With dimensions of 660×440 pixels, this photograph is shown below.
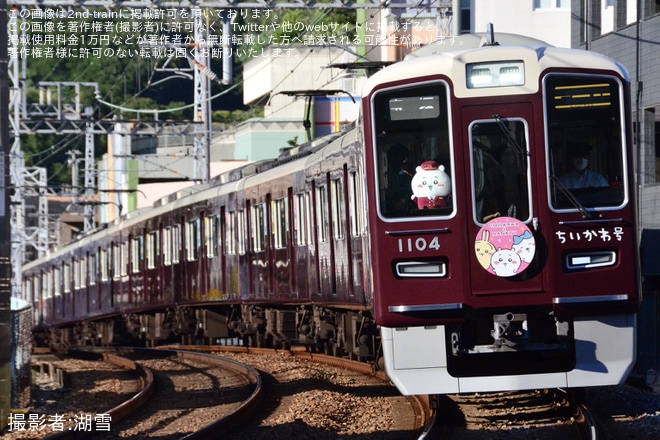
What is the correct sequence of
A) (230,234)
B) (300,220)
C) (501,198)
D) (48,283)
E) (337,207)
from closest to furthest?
(501,198)
(337,207)
(300,220)
(230,234)
(48,283)

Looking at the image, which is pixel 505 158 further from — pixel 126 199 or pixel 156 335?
pixel 126 199

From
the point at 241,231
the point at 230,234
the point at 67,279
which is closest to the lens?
the point at 241,231

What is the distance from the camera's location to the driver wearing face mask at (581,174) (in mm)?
9969

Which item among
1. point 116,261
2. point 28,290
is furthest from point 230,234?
point 28,290

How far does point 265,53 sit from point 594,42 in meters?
32.9

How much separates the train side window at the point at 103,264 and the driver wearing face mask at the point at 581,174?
822 inches

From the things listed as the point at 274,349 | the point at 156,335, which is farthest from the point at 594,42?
the point at 156,335

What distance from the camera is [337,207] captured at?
14422 millimetres

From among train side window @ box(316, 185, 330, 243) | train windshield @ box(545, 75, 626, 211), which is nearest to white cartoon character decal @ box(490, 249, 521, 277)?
train windshield @ box(545, 75, 626, 211)

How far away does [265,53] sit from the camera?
5084 centimetres

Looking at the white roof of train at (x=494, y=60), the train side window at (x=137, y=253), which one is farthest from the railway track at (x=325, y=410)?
the train side window at (x=137, y=253)

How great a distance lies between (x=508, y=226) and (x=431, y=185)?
0.63 meters

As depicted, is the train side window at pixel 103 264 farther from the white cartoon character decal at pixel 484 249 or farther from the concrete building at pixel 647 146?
the white cartoon character decal at pixel 484 249

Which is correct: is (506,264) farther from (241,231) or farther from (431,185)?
(241,231)
